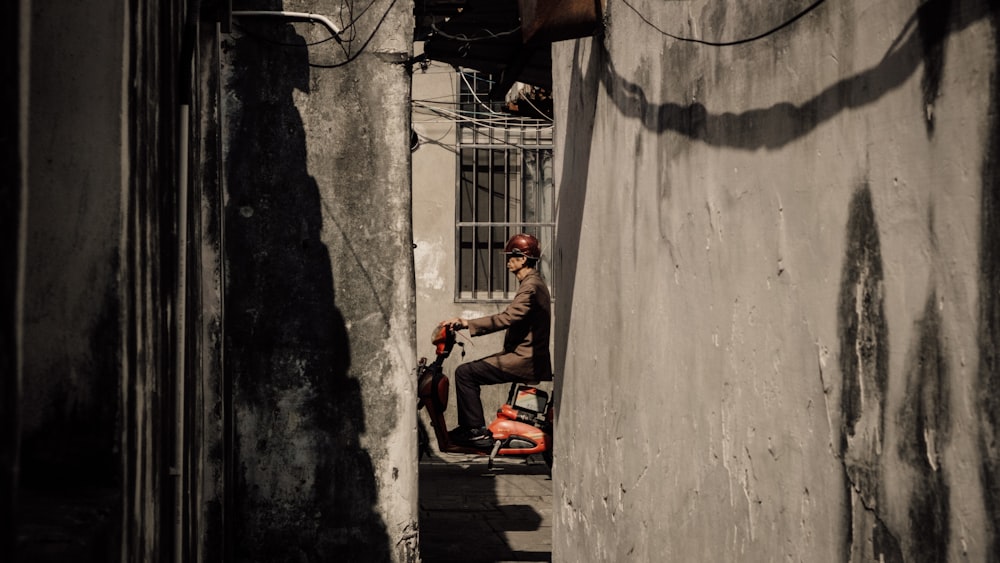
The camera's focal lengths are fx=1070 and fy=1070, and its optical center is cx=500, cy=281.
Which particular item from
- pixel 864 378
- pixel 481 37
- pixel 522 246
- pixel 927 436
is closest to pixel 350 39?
pixel 481 37

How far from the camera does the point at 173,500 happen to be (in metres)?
3.10

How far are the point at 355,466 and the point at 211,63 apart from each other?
237 centimetres

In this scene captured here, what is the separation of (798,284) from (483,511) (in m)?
5.60

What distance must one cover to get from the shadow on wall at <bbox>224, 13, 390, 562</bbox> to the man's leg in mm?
2475

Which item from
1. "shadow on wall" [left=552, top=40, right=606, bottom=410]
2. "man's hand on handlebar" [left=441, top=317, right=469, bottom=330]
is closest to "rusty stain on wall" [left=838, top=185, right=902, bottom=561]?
"shadow on wall" [left=552, top=40, right=606, bottom=410]

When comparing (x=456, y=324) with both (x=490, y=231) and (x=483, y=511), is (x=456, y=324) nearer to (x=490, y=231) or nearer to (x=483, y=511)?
(x=483, y=511)

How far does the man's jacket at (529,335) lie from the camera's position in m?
8.18

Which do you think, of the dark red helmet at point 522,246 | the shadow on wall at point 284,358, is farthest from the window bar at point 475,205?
the shadow on wall at point 284,358

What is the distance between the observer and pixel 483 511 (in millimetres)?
7816

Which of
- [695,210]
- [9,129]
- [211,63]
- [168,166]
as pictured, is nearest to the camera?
[9,129]

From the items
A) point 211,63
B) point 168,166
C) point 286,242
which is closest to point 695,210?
point 168,166

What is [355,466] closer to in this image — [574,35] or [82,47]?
[574,35]

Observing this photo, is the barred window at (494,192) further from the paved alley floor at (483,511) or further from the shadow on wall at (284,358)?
the shadow on wall at (284,358)

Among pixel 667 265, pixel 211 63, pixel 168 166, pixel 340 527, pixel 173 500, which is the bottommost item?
pixel 340 527
